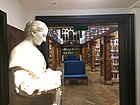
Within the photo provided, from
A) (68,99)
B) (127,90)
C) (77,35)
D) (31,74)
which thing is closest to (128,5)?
(127,90)

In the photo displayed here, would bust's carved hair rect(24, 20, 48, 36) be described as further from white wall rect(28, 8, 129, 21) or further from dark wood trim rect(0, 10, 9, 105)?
white wall rect(28, 8, 129, 21)

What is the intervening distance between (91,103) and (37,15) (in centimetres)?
316

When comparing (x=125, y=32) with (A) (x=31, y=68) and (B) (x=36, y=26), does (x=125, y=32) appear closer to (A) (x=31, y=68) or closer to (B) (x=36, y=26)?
(B) (x=36, y=26)

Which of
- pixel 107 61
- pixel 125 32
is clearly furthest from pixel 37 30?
pixel 107 61

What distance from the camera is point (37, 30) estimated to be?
188cm

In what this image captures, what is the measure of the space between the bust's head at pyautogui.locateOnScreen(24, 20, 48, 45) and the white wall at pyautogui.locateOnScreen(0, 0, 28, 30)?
58 cm

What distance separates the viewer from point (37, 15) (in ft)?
12.5

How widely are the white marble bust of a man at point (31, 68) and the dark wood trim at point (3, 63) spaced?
477mm

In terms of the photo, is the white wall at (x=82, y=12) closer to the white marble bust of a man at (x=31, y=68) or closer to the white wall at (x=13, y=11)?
the white wall at (x=13, y=11)

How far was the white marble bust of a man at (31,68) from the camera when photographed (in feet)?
5.20

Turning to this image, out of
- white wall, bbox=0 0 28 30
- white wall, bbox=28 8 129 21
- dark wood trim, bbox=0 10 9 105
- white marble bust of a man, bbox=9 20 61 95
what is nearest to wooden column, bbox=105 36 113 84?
Result: white wall, bbox=28 8 129 21

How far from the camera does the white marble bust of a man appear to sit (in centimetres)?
158

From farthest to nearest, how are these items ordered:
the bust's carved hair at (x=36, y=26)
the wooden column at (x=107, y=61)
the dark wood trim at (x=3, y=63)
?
the wooden column at (x=107, y=61) < the dark wood trim at (x=3, y=63) < the bust's carved hair at (x=36, y=26)

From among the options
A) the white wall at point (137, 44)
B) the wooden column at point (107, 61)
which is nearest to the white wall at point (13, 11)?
the white wall at point (137, 44)
